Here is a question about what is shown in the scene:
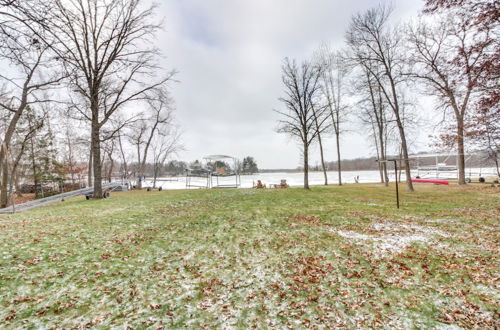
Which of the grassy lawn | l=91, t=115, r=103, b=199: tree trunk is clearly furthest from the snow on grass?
l=91, t=115, r=103, b=199: tree trunk

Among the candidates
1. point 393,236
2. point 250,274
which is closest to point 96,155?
point 250,274

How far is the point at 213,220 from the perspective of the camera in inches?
327

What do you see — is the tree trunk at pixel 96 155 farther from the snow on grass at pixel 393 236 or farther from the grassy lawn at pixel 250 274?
the snow on grass at pixel 393 236

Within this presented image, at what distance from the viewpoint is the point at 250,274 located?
14.5 feet

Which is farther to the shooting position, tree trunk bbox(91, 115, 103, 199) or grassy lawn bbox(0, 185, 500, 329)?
tree trunk bbox(91, 115, 103, 199)

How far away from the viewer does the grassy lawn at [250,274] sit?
10.5 ft

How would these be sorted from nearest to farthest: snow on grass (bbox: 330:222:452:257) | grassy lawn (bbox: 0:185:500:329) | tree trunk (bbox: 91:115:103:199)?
grassy lawn (bbox: 0:185:500:329) < snow on grass (bbox: 330:222:452:257) < tree trunk (bbox: 91:115:103:199)

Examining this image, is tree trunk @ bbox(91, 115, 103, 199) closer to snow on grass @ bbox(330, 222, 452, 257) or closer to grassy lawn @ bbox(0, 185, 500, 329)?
grassy lawn @ bbox(0, 185, 500, 329)

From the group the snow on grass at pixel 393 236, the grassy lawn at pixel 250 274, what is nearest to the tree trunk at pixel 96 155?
the grassy lawn at pixel 250 274

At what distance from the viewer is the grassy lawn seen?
10.5 feet

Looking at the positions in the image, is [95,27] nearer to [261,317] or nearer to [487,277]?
[261,317]

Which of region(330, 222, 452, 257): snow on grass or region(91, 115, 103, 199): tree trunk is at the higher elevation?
region(91, 115, 103, 199): tree trunk

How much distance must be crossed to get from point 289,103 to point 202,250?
1789 centimetres

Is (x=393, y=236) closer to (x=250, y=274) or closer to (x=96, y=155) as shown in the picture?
Result: (x=250, y=274)
